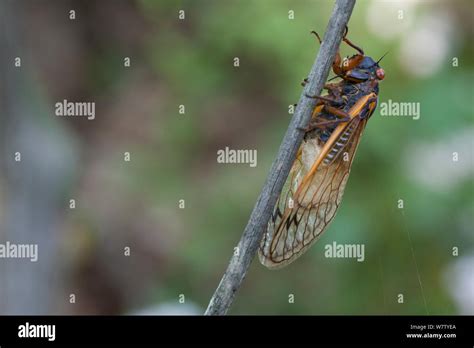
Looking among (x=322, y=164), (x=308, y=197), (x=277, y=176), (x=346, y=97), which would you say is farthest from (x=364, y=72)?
(x=277, y=176)

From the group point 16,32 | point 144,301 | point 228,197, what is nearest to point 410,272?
point 228,197

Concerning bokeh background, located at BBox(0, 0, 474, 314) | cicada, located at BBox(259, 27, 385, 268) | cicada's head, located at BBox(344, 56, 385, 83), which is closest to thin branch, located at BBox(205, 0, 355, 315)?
cicada, located at BBox(259, 27, 385, 268)

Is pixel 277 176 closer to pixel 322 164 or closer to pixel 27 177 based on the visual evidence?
pixel 322 164

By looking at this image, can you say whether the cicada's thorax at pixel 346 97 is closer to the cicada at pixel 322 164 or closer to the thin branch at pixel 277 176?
the cicada at pixel 322 164

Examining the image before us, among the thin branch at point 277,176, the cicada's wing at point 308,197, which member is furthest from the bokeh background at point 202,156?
the thin branch at point 277,176

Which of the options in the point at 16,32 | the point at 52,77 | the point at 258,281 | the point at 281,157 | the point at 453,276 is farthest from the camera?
the point at 52,77

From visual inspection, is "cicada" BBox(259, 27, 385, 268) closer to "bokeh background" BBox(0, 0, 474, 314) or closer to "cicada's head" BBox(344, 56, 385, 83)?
"cicada's head" BBox(344, 56, 385, 83)
